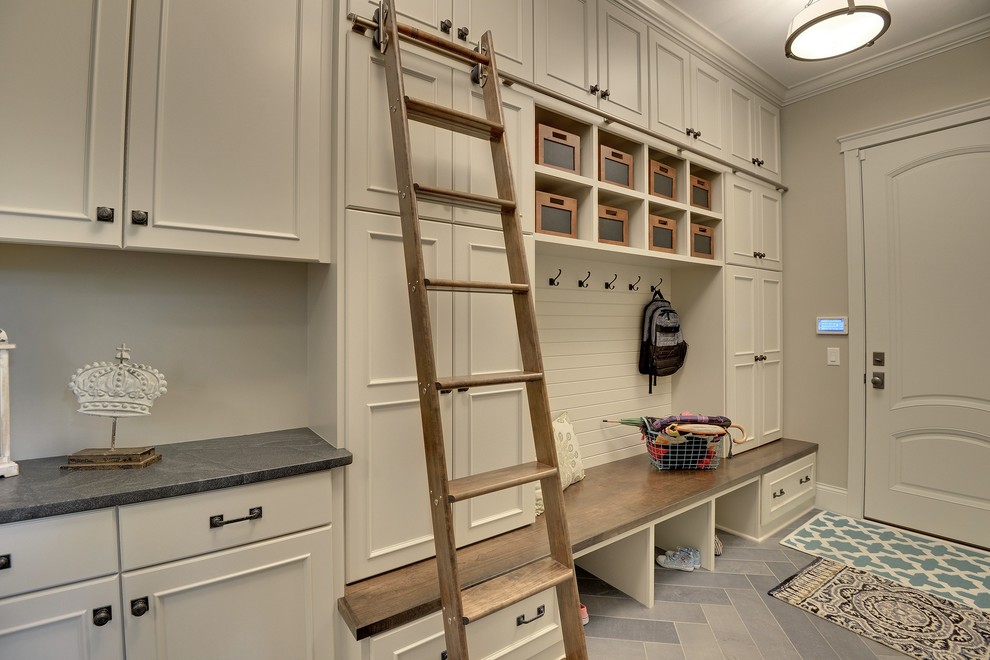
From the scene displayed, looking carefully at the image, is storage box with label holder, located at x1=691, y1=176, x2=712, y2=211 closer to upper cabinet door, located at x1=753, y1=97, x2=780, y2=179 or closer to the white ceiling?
upper cabinet door, located at x1=753, y1=97, x2=780, y2=179

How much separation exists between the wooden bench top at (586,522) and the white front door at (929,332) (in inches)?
21.0

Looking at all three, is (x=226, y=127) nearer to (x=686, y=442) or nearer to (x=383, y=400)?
(x=383, y=400)

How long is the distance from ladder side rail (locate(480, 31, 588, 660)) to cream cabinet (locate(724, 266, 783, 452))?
197 centimetres

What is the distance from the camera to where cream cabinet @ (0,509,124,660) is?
3.53 ft

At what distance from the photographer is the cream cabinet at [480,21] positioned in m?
1.69

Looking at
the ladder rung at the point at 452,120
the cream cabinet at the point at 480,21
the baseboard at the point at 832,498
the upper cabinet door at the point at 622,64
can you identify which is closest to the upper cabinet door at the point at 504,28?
the cream cabinet at the point at 480,21

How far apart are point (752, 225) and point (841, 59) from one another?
3.90 ft

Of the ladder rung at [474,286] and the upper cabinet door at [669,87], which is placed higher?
the upper cabinet door at [669,87]

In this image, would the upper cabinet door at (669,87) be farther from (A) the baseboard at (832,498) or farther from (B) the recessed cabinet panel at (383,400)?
(A) the baseboard at (832,498)

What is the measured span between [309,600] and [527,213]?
157cm

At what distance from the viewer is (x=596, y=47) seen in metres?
2.29

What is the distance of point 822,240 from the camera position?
11.0 ft

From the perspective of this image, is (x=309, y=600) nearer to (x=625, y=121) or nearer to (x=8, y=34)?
(x=8, y=34)

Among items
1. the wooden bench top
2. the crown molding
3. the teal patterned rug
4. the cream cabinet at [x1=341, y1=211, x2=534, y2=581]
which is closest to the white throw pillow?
the wooden bench top
